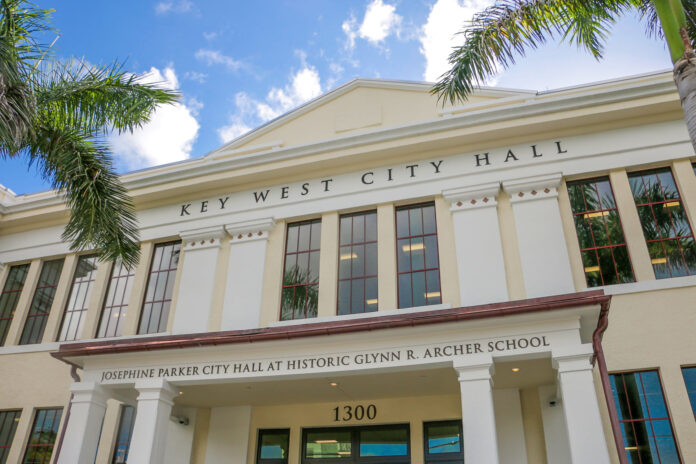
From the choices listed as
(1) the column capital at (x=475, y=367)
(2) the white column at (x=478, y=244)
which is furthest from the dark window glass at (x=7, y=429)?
(1) the column capital at (x=475, y=367)

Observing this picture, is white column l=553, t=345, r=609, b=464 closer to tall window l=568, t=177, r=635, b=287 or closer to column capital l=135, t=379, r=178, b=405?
tall window l=568, t=177, r=635, b=287

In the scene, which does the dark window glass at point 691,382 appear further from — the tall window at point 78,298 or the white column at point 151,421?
the tall window at point 78,298

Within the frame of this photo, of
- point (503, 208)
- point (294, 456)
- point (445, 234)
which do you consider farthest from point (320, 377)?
point (503, 208)

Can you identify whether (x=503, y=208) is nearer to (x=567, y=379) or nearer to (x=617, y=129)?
(x=617, y=129)

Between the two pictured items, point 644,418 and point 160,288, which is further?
point 160,288

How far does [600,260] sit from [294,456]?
7377 mm

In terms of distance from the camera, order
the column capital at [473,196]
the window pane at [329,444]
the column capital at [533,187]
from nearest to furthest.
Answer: the window pane at [329,444]
the column capital at [533,187]
the column capital at [473,196]

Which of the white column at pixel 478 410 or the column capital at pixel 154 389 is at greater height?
the column capital at pixel 154 389

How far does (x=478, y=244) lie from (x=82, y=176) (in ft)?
26.3

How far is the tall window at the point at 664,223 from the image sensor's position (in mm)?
11312

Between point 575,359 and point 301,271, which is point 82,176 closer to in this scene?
point 301,271

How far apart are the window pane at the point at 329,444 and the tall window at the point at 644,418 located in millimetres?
5224

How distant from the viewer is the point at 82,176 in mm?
11227

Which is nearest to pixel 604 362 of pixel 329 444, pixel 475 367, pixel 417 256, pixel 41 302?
pixel 475 367
